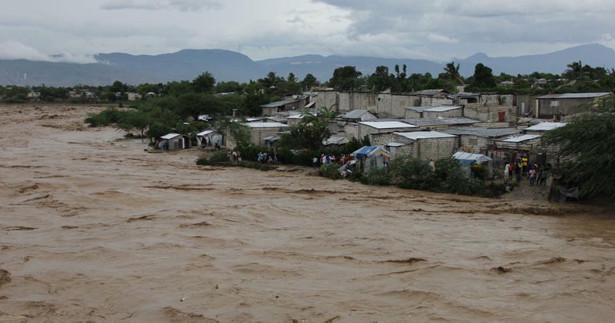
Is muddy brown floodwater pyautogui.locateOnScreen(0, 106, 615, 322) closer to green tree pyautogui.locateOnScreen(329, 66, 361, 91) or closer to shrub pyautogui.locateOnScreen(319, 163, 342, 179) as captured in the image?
shrub pyautogui.locateOnScreen(319, 163, 342, 179)

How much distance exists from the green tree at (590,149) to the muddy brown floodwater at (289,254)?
0.88m

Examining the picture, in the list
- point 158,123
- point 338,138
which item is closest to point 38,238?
point 338,138

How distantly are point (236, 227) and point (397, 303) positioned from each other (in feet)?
19.3

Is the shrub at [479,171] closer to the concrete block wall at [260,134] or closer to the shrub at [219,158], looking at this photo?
the shrub at [219,158]

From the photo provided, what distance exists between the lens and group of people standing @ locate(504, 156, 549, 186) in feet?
57.7

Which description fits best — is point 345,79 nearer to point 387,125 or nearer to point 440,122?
point 440,122

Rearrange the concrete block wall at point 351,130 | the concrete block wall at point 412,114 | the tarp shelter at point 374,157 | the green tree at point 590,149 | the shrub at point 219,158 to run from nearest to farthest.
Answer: the green tree at point 590,149 < the tarp shelter at point 374,157 < the concrete block wall at point 351,130 < the shrub at point 219,158 < the concrete block wall at point 412,114

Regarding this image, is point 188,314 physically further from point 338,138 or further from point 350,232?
point 338,138

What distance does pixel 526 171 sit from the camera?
1861 cm

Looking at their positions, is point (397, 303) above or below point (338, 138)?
below

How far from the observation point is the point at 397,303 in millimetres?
9266

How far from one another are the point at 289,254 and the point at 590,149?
8996 mm

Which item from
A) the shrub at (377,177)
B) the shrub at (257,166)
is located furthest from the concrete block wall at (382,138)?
the shrub at (257,166)

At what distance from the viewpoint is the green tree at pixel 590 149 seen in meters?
15.0
